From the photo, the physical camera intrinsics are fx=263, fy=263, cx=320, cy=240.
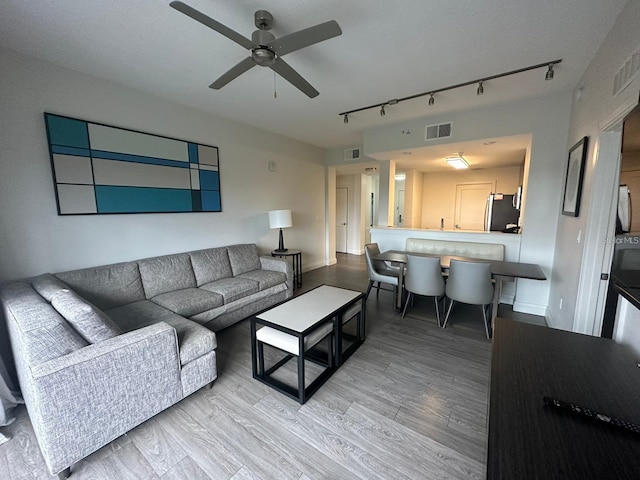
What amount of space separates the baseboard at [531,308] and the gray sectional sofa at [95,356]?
3.85 metres

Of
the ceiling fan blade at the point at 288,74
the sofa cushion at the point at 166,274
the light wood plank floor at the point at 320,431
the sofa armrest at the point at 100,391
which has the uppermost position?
the ceiling fan blade at the point at 288,74

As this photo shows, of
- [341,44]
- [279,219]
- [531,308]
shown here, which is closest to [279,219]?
[279,219]

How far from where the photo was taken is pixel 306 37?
1.64 m

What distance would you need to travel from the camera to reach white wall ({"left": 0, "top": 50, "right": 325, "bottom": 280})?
2268 millimetres

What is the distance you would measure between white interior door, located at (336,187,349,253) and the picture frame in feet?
16.6

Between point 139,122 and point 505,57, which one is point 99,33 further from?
point 505,57

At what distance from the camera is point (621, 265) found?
1.30 m

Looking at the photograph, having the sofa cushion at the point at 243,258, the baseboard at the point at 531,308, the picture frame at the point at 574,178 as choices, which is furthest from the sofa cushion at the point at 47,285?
the baseboard at the point at 531,308

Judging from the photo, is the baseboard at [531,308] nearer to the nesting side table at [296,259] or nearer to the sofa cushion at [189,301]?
the nesting side table at [296,259]

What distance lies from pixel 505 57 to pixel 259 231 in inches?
150

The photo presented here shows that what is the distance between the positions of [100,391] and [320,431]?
1.32 metres

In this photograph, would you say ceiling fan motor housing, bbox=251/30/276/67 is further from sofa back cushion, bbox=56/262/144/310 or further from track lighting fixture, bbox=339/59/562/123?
sofa back cushion, bbox=56/262/144/310

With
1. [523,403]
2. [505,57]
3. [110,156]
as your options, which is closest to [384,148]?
[505,57]

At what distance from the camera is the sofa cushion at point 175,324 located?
1.94m
